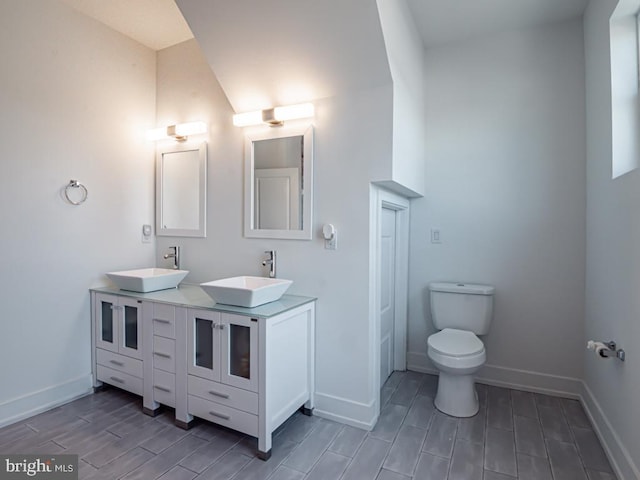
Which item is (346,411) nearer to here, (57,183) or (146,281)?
(146,281)

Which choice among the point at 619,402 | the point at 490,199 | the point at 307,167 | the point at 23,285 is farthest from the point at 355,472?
the point at 23,285

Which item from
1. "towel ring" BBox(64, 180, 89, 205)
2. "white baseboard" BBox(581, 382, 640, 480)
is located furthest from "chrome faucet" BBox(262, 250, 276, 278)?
"white baseboard" BBox(581, 382, 640, 480)

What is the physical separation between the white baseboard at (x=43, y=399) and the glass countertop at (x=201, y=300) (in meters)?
0.68

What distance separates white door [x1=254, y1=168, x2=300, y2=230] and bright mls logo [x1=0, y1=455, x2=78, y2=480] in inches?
65.9

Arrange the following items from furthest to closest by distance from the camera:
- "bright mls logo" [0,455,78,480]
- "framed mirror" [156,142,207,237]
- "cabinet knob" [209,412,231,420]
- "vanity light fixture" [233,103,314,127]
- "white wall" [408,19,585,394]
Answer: "framed mirror" [156,142,207,237]
"white wall" [408,19,585,394]
"vanity light fixture" [233,103,314,127]
"cabinet knob" [209,412,231,420]
"bright mls logo" [0,455,78,480]

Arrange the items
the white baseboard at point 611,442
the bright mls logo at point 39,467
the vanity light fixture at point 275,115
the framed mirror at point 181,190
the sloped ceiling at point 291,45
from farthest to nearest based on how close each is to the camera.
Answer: the framed mirror at point 181,190 → the vanity light fixture at point 275,115 → the sloped ceiling at point 291,45 → the bright mls logo at point 39,467 → the white baseboard at point 611,442

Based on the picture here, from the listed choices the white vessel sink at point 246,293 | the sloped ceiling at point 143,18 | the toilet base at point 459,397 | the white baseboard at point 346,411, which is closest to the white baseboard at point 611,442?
the toilet base at point 459,397

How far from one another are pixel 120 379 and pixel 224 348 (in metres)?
1.05

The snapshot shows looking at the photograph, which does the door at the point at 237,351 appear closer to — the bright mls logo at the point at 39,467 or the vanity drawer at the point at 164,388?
the vanity drawer at the point at 164,388

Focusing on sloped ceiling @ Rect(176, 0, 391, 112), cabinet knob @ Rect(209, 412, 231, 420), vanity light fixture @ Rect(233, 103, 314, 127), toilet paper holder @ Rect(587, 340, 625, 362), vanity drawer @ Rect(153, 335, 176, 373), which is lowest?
cabinet knob @ Rect(209, 412, 231, 420)

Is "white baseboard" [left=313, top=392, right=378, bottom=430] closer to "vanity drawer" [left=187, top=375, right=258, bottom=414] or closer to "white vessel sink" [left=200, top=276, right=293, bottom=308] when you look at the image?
"vanity drawer" [left=187, top=375, right=258, bottom=414]

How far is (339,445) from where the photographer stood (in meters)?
1.92

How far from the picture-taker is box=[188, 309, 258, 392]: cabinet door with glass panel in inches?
72.2

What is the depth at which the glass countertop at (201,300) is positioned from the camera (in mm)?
1890
